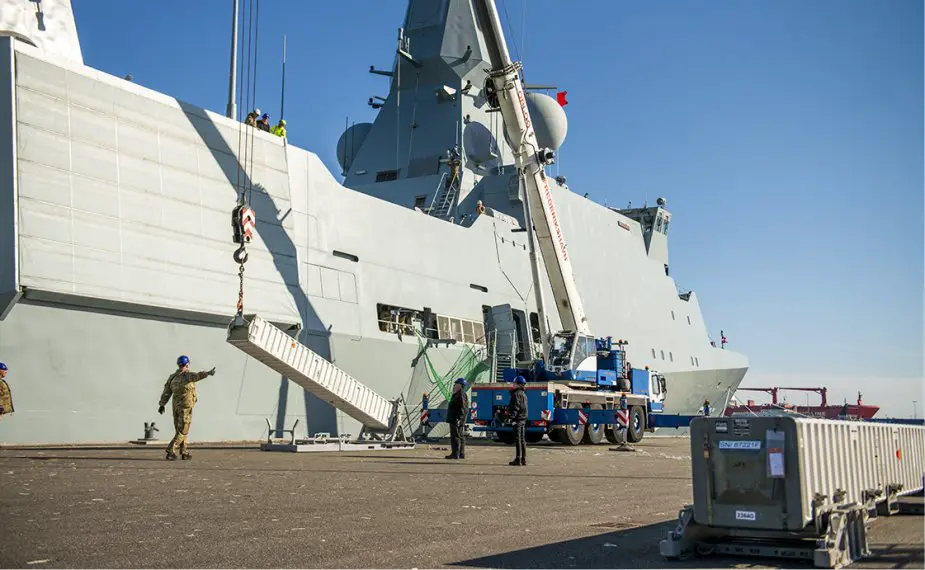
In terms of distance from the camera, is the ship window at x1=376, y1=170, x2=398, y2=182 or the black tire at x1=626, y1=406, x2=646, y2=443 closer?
the black tire at x1=626, y1=406, x2=646, y2=443

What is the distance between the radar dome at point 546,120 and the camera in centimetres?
3019

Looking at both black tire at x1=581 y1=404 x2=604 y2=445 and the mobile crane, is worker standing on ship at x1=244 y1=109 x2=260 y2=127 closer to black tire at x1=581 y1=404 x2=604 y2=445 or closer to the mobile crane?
the mobile crane

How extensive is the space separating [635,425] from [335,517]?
18235 mm

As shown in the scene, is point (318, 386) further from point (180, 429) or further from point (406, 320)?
point (406, 320)

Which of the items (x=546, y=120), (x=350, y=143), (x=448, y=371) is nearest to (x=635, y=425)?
(x=448, y=371)

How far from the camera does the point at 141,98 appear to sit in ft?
56.5

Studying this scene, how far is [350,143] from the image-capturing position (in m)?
33.3

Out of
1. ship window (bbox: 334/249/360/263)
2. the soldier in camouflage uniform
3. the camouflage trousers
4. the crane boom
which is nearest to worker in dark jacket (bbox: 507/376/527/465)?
the soldier in camouflage uniform

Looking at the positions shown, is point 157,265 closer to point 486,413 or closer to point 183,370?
point 183,370

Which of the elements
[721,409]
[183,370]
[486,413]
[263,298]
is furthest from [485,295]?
[721,409]

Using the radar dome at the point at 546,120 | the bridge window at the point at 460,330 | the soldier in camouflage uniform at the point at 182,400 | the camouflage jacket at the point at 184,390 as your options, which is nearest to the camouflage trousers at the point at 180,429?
the soldier in camouflage uniform at the point at 182,400

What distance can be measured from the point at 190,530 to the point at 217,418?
38.0ft

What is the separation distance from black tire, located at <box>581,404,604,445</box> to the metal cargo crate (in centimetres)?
1629

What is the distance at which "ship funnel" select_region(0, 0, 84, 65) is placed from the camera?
51.2ft
